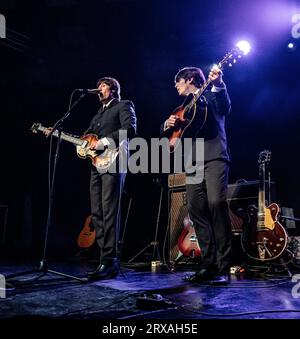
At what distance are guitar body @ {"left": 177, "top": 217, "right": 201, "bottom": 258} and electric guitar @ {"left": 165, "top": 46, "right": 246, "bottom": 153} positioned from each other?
1.53 metres

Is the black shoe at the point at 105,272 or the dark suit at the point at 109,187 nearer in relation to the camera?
the black shoe at the point at 105,272

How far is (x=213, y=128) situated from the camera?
339 centimetres

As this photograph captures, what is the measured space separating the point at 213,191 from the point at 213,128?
0.56 m

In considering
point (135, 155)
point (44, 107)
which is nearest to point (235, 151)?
point (135, 155)

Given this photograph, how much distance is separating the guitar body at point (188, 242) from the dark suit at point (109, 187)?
1.20 meters

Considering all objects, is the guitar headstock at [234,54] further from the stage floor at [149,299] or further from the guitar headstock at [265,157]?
the stage floor at [149,299]

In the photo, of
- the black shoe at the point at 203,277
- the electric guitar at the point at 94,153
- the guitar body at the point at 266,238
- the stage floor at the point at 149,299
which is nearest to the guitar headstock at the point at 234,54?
the electric guitar at the point at 94,153

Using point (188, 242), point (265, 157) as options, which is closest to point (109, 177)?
point (188, 242)

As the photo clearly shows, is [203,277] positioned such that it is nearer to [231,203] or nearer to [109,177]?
[109,177]

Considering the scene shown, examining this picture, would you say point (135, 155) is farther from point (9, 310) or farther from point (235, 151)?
point (9, 310)

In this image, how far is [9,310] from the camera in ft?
7.00

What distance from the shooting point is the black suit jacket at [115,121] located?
12.5ft

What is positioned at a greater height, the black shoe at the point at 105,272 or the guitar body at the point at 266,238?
the guitar body at the point at 266,238
